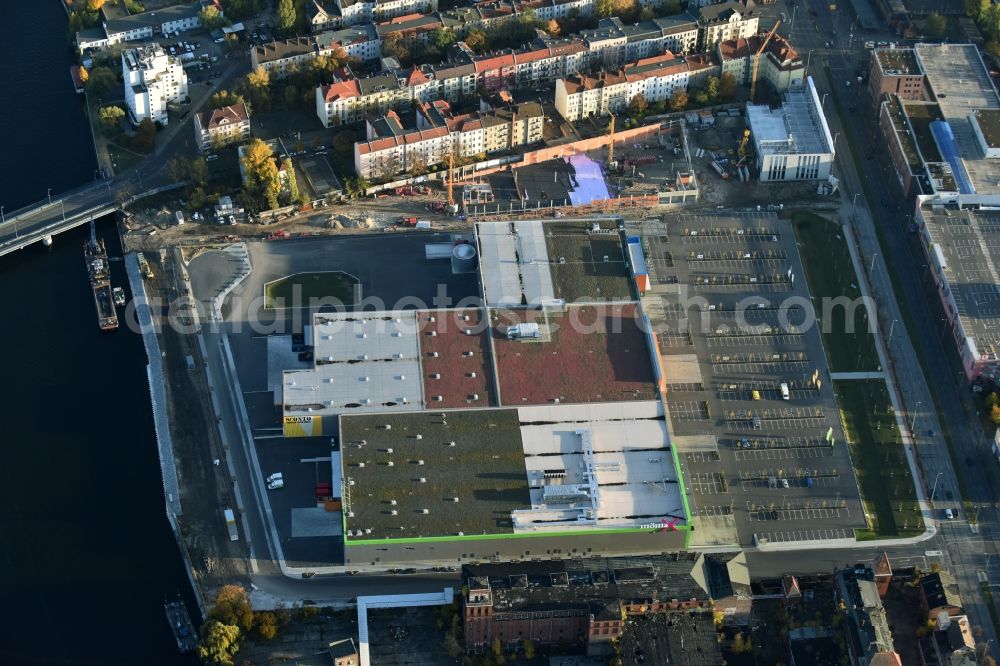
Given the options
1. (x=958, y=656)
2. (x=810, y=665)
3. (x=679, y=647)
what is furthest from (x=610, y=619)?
(x=958, y=656)

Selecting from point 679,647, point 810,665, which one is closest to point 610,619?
point 679,647

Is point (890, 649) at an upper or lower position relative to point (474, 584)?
lower

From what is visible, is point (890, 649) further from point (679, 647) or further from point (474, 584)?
point (474, 584)

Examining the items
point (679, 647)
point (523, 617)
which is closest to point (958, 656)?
point (679, 647)

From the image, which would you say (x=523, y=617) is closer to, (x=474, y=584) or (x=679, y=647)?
(x=474, y=584)

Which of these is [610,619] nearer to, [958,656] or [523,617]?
[523,617]

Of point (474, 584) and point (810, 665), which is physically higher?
point (474, 584)
